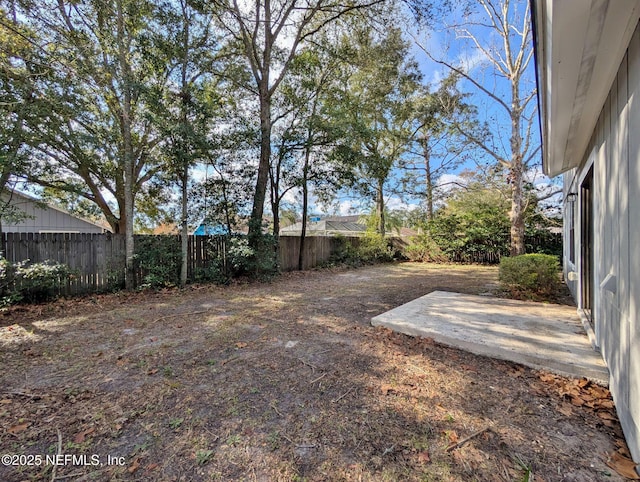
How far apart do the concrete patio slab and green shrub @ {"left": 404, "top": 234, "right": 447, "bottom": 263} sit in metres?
8.35

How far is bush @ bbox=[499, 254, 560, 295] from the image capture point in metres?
5.21

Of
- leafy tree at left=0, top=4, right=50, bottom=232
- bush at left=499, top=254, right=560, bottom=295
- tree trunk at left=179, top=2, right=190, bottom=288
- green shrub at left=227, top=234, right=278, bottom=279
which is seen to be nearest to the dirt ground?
leafy tree at left=0, top=4, right=50, bottom=232

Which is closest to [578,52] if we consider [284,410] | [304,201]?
[284,410]

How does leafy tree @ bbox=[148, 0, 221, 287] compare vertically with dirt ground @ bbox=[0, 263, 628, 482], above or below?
above

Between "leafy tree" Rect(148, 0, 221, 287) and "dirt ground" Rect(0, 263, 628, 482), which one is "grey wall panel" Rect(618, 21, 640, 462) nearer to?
"dirt ground" Rect(0, 263, 628, 482)

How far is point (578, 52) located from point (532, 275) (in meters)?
4.56

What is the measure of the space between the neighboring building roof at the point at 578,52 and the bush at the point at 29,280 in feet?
21.8

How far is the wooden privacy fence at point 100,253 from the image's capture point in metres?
5.11

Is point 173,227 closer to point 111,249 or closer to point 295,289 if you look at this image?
point 111,249

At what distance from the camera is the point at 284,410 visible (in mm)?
2020

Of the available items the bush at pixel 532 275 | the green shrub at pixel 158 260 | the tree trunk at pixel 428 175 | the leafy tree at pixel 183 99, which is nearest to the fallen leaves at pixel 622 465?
the bush at pixel 532 275

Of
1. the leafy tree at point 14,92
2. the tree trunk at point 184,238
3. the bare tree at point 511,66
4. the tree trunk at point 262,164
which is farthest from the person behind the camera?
the bare tree at point 511,66

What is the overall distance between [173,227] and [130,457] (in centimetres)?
656

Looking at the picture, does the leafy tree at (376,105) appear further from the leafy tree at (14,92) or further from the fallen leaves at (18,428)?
the fallen leaves at (18,428)
